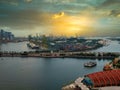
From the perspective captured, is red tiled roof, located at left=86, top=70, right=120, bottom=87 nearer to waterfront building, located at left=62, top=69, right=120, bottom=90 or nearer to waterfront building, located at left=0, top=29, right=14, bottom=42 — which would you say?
waterfront building, located at left=62, top=69, right=120, bottom=90

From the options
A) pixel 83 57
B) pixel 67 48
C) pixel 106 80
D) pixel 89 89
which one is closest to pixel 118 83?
pixel 106 80

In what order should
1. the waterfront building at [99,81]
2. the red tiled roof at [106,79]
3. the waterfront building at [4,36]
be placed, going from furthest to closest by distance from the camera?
the waterfront building at [4,36], the red tiled roof at [106,79], the waterfront building at [99,81]

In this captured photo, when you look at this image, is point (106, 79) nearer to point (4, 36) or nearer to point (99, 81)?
point (99, 81)

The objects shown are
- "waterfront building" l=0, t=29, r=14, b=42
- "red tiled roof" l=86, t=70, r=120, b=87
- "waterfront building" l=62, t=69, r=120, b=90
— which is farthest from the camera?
"waterfront building" l=0, t=29, r=14, b=42

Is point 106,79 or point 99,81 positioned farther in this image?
point 106,79

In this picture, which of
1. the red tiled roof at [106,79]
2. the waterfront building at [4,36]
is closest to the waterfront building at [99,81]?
the red tiled roof at [106,79]

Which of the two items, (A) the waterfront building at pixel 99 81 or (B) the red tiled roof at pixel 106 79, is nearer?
(A) the waterfront building at pixel 99 81

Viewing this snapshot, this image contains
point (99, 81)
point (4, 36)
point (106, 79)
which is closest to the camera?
point (99, 81)

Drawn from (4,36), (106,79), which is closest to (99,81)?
(106,79)

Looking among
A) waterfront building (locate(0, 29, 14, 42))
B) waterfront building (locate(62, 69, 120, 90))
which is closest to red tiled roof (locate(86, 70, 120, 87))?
waterfront building (locate(62, 69, 120, 90))

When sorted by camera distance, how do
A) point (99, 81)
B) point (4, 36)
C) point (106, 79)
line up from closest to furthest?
point (99, 81) → point (106, 79) → point (4, 36)

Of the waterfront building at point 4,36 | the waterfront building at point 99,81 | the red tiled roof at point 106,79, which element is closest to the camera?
the waterfront building at point 99,81

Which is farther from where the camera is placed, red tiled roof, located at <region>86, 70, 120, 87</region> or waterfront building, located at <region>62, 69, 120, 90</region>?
red tiled roof, located at <region>86, 70, 120, 87</region>

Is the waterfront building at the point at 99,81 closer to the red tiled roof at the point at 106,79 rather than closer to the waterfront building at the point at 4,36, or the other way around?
the red tiled roof at the point at 106,79
